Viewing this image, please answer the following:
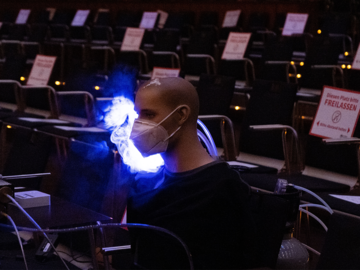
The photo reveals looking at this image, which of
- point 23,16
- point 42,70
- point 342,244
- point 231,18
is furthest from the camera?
point 23,16

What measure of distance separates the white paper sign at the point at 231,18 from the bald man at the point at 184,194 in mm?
6093

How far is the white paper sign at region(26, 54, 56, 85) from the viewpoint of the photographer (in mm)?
4707

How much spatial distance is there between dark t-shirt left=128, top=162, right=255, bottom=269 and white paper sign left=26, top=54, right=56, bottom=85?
12.0 feet

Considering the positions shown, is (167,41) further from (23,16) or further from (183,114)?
(183,114)

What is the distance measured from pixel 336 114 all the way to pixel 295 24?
10.7 feet

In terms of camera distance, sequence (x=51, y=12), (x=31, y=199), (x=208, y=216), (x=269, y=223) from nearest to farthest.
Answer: (x=208, y=216)
(x=269, y=223)
(x=31, y=199)
(x=51, y=12)

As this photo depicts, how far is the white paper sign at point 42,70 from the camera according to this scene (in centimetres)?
471

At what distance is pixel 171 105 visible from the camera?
1293 mm

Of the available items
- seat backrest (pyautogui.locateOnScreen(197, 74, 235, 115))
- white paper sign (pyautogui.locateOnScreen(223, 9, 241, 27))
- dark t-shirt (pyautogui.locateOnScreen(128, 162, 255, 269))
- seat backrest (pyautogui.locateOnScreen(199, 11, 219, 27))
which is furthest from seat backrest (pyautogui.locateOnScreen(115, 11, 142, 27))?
dark t-shirt (pyautogui.locateOnScreen(128, 162, 255, 269))

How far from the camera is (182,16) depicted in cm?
746

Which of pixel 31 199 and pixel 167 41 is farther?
pixel 167 41

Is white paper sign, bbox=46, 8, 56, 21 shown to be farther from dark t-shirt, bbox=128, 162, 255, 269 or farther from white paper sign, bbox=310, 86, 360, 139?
dark t-shirt, bbox=128, 162, 255, 269

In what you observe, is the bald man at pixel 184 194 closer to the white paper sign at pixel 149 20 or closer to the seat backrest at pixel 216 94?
the seat backrest at pixel 216 94

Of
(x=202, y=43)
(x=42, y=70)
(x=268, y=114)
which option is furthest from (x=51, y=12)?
(x=268, y=114)
